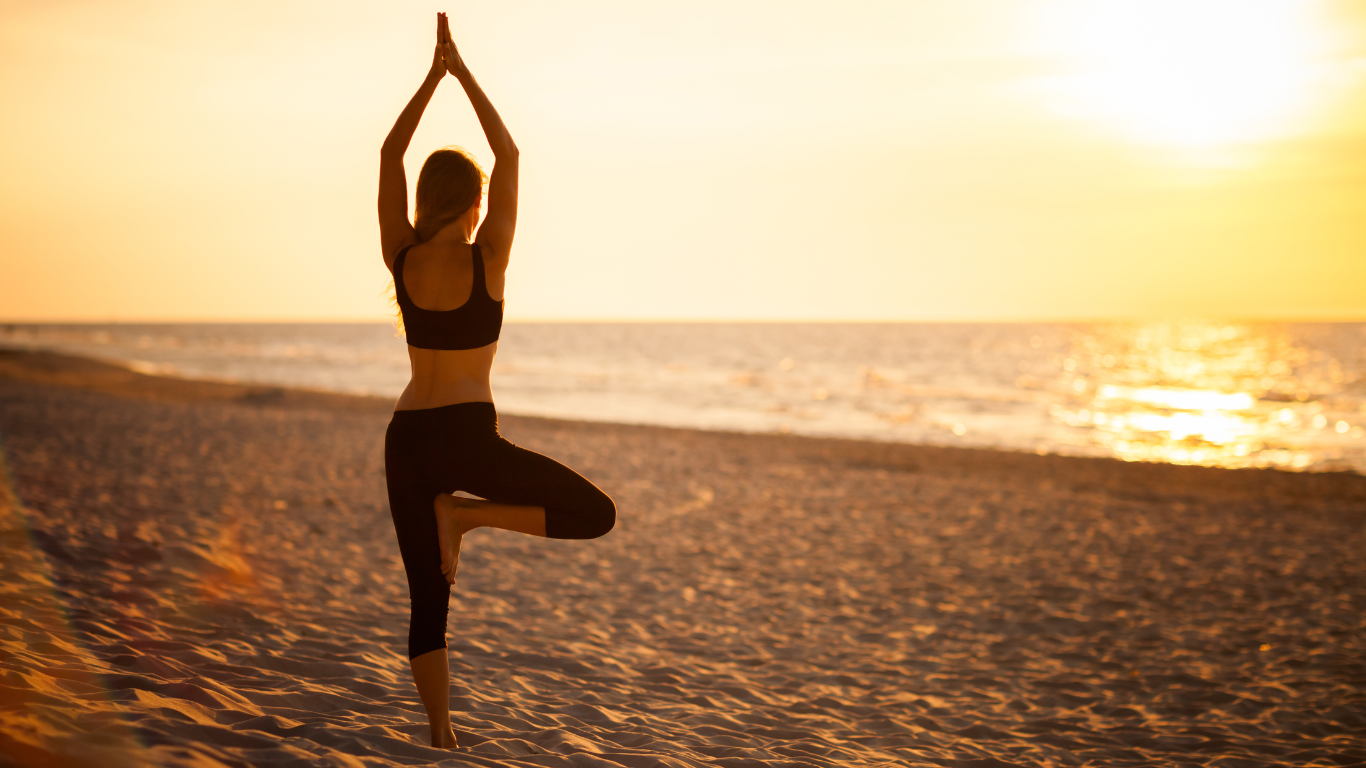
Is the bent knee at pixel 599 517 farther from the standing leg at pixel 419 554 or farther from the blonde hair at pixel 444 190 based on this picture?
the blonde hair at pixel 444 190

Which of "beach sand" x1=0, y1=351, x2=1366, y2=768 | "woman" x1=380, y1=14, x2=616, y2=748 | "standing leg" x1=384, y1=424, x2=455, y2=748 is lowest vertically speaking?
"beach sand" x1=0, y1=351, x2=1366, y2=768

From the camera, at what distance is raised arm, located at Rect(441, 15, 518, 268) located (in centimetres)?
279

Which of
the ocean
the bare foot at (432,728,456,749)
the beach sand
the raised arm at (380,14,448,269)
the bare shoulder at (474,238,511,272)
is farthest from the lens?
the ocean

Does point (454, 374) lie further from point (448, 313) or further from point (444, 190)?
point (444, 190)

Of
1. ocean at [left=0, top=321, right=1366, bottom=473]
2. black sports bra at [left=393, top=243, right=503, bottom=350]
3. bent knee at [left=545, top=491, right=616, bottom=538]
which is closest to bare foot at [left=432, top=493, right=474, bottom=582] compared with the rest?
bent knee at [left=545, top=491, right=616, bottom=538]

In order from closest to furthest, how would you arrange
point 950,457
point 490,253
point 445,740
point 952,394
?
point 490,253
point 445,740
point 950,457
point 952,394

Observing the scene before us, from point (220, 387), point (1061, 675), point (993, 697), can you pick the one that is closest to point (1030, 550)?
point (1061, 675)

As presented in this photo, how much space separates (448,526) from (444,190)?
1114 mm

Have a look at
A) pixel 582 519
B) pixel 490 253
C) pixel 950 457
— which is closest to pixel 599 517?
pixel 582 519

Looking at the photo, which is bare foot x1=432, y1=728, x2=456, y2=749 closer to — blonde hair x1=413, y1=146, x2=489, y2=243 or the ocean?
blonde hair x1=413, y1=146, x2=489, y2=243

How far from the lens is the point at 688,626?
6.54 meters

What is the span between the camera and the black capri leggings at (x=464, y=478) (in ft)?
9.27

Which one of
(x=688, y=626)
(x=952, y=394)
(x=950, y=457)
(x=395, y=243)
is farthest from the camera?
(x=952, y=394)

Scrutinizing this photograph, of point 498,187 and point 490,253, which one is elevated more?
point 498,187
